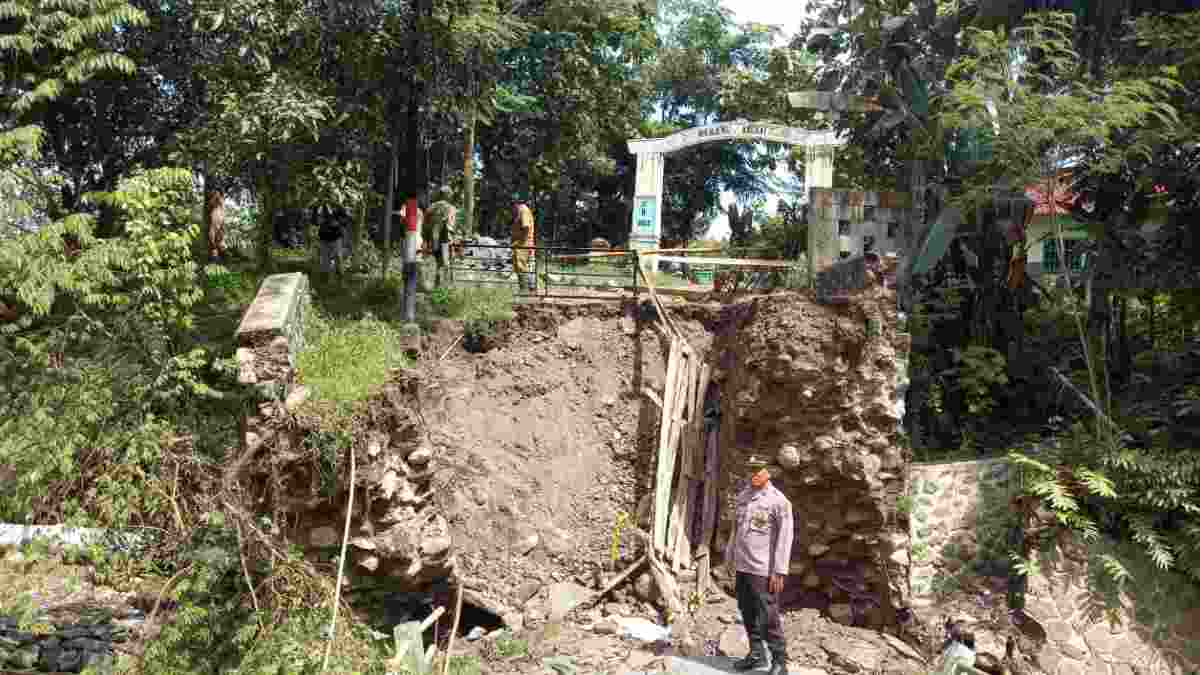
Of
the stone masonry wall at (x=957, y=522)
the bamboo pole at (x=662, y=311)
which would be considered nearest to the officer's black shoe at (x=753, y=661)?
the stone masonry wall at (x=957, y=522)

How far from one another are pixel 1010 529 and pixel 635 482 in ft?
13.9

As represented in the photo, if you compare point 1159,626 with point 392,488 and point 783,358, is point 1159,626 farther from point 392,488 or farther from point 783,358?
point 392,488

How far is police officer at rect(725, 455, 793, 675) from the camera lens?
7258 millimetres

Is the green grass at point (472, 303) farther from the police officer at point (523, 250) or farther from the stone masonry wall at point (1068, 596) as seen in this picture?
the stone masonry wall at point (1068, 596)

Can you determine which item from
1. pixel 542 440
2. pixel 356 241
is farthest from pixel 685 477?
pixel 356 241

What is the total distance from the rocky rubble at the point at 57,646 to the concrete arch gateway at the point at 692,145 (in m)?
9.16

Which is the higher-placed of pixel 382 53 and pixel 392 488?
pixel 382 53

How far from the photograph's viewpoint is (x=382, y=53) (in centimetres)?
1059

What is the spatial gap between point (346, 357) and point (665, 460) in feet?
12.5

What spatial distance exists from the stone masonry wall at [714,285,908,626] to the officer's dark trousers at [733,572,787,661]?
7.14 ft

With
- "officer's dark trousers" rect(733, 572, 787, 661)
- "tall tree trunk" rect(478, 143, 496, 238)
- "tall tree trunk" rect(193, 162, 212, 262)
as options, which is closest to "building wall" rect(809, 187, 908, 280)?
"officer's dark trousers" rect(733, 572, 787, 661)

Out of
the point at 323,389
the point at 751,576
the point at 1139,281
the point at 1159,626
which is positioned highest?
the point at 1139,281

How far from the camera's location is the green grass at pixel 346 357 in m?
8.48

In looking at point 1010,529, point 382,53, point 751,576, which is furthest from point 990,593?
point 382,53
